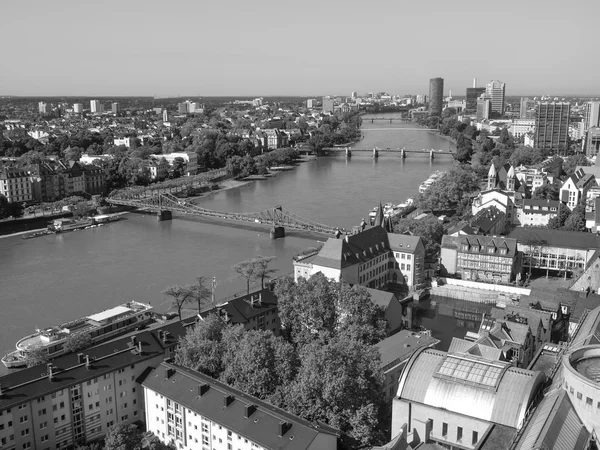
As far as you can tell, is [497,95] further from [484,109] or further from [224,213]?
[224,213]

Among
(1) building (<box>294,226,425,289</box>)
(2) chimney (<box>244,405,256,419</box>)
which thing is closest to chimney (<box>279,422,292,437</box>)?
(2) chimney (<box>244,405,256,419</box>)

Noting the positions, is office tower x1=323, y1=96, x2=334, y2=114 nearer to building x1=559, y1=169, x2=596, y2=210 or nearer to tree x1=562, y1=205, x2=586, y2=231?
building x1=559, y1=169, x2=596, y2=210

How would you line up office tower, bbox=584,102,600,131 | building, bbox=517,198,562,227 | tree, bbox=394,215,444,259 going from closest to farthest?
tree, bbox=394,215,444,259 < building, bbox=517,198,562,227 < office tower, bbox=584,102,600,131

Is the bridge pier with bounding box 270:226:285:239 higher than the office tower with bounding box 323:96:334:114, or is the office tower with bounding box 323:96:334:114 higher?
the office tower with bounding box 323:96:334:114

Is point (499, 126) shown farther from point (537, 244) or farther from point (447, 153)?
point (537, 244)

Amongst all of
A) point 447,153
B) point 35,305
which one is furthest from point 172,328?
point 447,153

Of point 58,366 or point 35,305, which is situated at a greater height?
point 58,366

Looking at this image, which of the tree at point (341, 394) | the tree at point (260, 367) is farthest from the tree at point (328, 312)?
the tree at point (341, 394)
